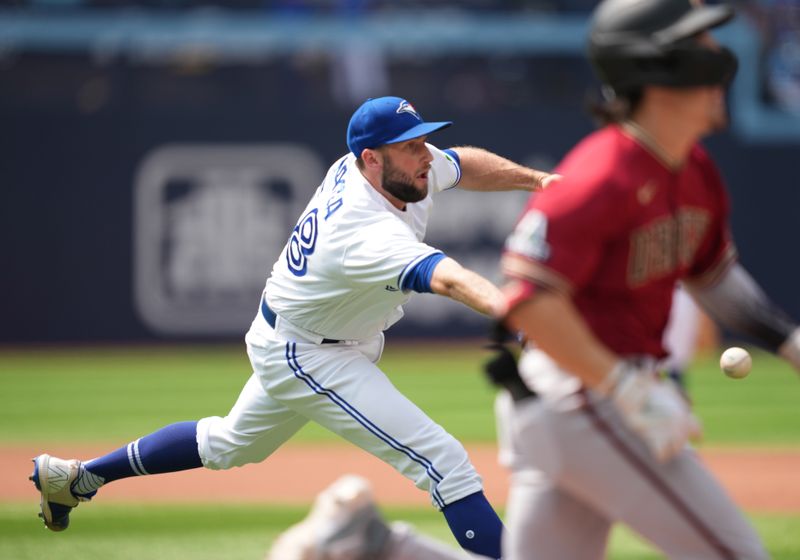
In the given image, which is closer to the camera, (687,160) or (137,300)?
(687,160)

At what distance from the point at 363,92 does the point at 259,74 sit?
1589 mm

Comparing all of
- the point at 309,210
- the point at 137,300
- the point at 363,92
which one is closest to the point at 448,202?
the point at 363,92

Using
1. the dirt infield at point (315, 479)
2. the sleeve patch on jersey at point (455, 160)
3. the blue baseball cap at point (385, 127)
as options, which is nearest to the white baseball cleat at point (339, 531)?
the blue baseball cap at point (385, 127)

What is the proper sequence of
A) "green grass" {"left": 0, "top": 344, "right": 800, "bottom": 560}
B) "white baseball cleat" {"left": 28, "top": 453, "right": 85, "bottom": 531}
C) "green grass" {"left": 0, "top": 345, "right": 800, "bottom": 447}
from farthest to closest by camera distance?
"green grass" {"left": 0, "top": 345, "right": 800, "bottom": 447} → "green grass" {"left": 0, "top": 344, "right": 800, "bottom": 560} → "white baseball cleat" {"left": 28, "top": 453, "right": 85, "bottom": 531}

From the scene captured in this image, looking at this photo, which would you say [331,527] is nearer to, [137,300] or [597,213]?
[597,213]

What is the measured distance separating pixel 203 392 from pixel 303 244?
956 centimetres

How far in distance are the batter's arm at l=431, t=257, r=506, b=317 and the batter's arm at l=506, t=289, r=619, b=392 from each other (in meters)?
0.92

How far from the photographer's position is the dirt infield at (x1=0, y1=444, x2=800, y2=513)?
8.77 m

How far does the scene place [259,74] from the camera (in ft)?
60.8

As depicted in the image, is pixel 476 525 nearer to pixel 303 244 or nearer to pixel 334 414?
pixel 334 414

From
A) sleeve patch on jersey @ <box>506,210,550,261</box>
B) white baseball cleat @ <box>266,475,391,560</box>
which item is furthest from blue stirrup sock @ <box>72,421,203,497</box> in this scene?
sleeve patch on jersey @ <box>506,210,550,261</box>

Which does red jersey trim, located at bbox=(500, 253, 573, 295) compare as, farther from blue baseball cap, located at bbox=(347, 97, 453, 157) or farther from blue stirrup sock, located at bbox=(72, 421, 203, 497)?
blue stirrup sock, located at bbox=(72, 421, 203, 497)

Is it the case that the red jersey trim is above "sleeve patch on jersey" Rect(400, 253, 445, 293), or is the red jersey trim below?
above

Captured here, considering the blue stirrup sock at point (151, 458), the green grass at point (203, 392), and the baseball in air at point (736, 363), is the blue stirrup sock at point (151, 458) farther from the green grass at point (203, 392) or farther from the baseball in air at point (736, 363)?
the green grass at point (203, 392)
